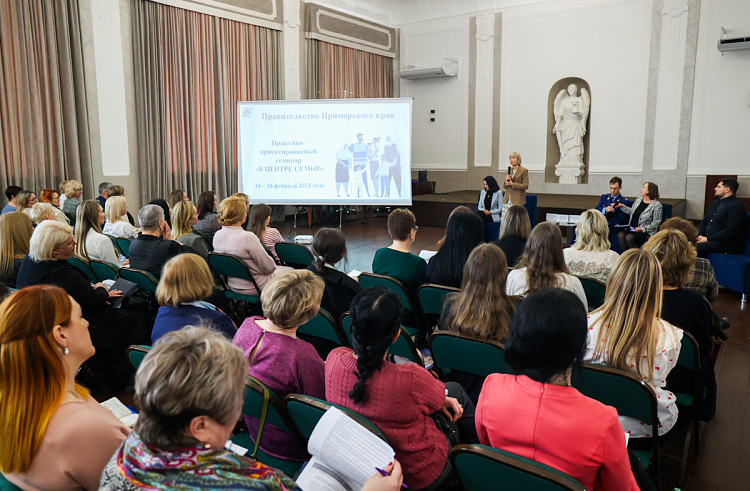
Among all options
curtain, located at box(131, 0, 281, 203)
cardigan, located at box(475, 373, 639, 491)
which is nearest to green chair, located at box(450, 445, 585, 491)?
cardigan, located at box(475, 373, 639, 491)

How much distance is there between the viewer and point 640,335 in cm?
181

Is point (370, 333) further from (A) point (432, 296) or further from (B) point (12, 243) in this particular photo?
(B) point (12, 243)

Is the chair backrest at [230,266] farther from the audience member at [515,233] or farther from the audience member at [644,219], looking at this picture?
the audience member at [644,219]

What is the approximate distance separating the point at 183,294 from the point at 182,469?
1.43m

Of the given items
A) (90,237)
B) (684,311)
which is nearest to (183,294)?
(90,237)

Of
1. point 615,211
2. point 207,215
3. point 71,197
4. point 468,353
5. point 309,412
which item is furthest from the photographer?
point 615,211

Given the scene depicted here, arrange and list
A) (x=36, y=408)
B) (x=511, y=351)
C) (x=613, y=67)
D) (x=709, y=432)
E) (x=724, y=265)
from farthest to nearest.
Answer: (x=613, y=67), (x=724, y=265), (x=709, y=432), (x=511, y=351), (x=36, y=408)

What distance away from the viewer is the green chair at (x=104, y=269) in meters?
3.39

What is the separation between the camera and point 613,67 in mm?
9812

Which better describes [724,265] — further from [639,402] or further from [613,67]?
[613,67]

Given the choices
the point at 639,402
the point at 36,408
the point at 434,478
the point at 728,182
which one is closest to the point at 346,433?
the point at 434,478

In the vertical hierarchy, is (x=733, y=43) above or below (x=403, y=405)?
above

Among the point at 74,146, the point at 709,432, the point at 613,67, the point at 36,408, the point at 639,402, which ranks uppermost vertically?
the point at 613,67

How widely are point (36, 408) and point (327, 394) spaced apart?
0.76 meters
